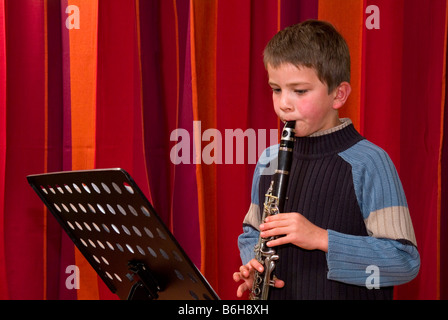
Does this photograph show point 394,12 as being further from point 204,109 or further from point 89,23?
point 89,23

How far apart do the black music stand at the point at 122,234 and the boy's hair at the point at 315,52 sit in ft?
1.52

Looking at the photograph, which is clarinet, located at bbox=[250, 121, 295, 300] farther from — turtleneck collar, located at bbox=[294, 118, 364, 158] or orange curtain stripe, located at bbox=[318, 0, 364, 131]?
orange curtain stripe, located at bbox=[318, 0, 364, 131]

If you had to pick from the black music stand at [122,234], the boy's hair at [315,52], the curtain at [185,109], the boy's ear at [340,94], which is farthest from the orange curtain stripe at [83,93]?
the boy's ear at [340,94]

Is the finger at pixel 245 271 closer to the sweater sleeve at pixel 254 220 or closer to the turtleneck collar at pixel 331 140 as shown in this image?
the sweater sleeve at pixel 254 220

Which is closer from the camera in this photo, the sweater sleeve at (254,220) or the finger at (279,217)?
the finger at (279,217)

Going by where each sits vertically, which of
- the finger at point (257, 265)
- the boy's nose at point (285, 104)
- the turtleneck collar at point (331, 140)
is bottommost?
the finger at point (257, 265)

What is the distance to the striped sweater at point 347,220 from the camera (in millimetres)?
1019

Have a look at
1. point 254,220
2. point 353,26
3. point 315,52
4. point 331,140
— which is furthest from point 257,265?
point 353,26

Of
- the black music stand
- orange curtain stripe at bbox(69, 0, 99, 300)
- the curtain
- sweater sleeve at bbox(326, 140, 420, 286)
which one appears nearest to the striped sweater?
sweater sleeve at bbox(326, 140, 420, 286)

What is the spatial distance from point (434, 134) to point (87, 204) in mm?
1239

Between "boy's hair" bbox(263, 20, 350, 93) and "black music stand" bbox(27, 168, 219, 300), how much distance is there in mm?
462

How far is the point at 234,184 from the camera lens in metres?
1.80

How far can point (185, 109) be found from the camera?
6.01 feet

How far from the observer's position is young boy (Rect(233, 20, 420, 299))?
1017 mm
